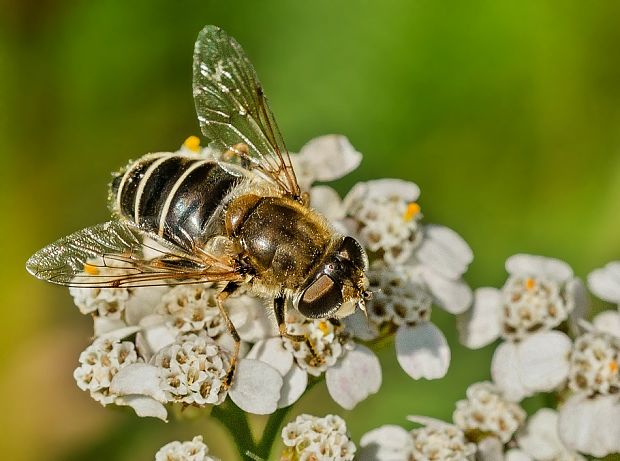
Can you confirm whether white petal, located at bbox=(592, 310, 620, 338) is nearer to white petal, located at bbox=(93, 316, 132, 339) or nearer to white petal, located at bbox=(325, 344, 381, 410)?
white petal, located at bbox=(325, 344, 381, 410)

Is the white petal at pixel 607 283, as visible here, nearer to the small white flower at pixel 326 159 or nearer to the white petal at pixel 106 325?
the small white flower at pixel 326 159

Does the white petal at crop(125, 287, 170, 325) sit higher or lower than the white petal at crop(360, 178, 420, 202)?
lower

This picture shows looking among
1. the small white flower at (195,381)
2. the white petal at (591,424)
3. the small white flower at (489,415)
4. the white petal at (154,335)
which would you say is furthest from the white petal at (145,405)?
the white petal at (591,424)

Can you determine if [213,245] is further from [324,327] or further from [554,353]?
[554,353]

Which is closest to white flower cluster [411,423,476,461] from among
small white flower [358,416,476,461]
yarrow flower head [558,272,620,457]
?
small white flower [358,416,476,461]

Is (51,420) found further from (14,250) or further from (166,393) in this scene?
(166,393)

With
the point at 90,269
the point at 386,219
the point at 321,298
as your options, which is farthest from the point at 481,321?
the point at 90,269
